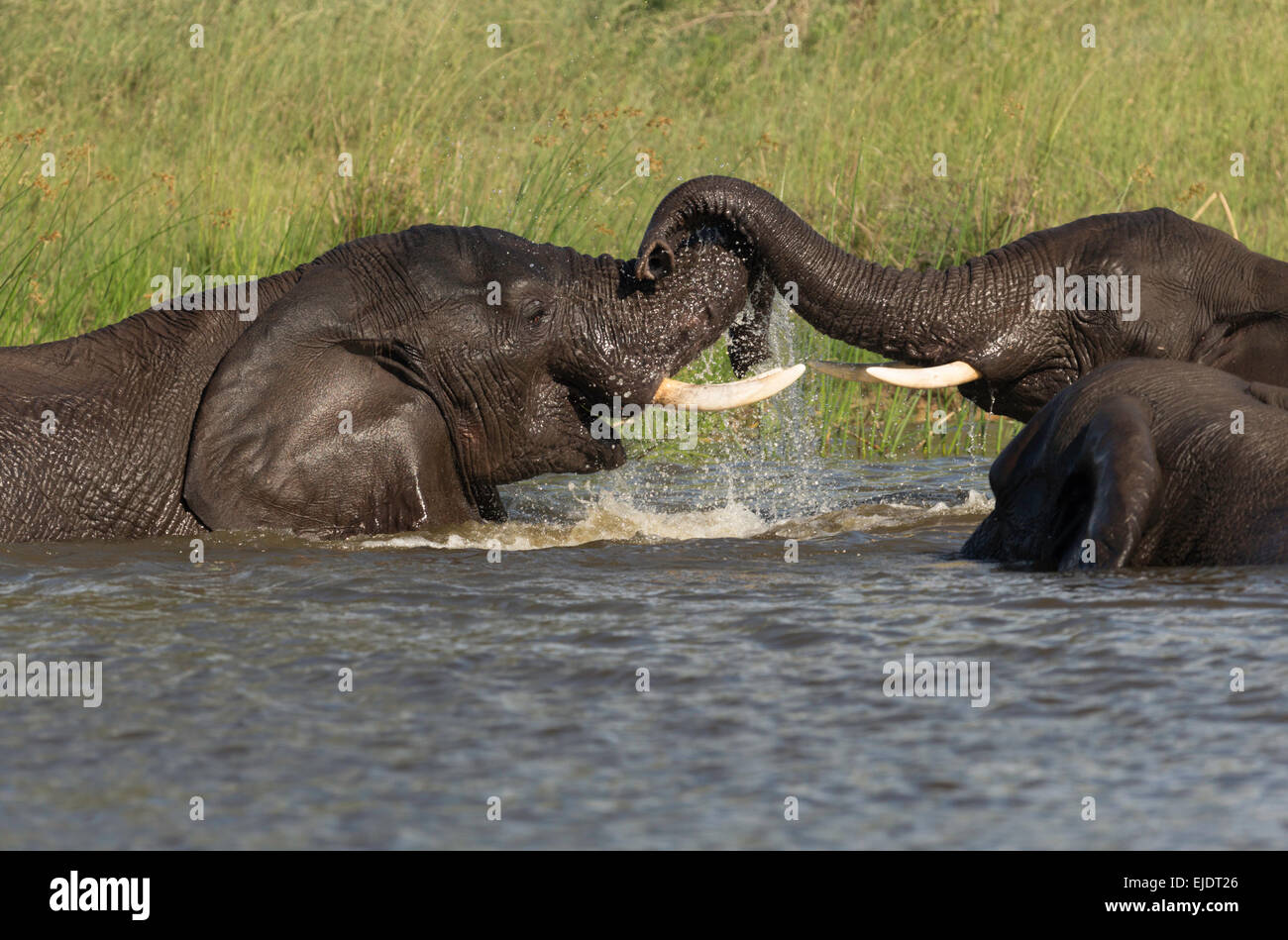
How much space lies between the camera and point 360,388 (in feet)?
24.5

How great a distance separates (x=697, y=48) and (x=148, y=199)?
7814 millimetres

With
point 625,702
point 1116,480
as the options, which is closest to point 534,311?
point 1116,480

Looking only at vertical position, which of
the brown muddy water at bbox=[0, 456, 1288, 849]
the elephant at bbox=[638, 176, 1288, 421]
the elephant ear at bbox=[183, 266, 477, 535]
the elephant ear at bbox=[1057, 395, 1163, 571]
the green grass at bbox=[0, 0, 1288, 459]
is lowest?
the brown muddy water at bbox=[0, 456, 1288, 849]

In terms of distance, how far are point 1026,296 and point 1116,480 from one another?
6.53 ft

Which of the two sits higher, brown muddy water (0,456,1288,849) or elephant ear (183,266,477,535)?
elephant ear (183,266,477,535)

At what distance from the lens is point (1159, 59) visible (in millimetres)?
17250

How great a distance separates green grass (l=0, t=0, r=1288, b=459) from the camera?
1157cm

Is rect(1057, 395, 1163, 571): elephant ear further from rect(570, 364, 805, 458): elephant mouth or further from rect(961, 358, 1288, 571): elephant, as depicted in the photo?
rect(570, 364, 805, 458): elephant mouth

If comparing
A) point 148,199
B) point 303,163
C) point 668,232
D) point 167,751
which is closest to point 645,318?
point 668,232

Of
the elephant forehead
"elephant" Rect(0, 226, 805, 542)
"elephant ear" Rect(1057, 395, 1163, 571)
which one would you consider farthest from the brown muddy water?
the elephant forehead

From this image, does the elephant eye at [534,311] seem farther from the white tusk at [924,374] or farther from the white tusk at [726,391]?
the white tusk at [924,374]

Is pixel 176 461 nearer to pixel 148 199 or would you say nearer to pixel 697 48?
pixel 148 199

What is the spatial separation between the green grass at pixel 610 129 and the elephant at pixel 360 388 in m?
2.82

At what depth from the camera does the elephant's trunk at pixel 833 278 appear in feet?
24.9
